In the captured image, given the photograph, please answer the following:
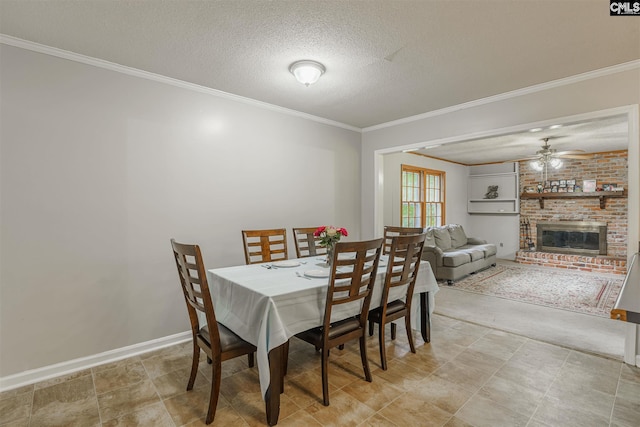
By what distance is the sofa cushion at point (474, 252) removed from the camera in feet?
19.2

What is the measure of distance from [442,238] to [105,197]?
17.4 feet

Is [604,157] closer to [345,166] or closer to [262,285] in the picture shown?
[345,166]

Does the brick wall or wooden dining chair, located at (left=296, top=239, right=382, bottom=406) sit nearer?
wooden dining chair, located at (left=296, top=239, right=382, bottom=406)

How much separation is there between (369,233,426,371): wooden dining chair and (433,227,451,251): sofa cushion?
3.25 metres

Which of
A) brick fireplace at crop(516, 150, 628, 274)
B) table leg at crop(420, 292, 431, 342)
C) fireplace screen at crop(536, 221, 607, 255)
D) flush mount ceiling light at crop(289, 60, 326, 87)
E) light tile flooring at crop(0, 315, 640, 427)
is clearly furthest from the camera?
fireplace screen at crop(536, 221, 607, 255)

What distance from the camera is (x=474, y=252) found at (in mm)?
5953

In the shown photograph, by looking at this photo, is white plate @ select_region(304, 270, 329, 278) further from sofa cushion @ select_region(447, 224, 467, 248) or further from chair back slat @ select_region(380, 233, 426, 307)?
sofa cushion @ select_region(447, 224, 467, 248)

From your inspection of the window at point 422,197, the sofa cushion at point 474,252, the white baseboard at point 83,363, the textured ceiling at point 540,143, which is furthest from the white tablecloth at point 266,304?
the window at point 422,197

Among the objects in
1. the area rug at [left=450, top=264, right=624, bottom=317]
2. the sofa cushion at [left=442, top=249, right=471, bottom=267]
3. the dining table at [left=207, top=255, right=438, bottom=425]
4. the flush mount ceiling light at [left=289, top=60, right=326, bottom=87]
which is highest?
the flush mount ceiling light at [left=289, top=60, right=326, bottom=87]

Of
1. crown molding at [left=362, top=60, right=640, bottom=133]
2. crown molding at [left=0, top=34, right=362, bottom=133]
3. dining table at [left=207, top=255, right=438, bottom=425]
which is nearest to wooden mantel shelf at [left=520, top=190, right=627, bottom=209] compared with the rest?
crown molding at [left=362, top=60, right=640, bottom=133]

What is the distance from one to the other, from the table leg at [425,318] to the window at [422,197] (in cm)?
340

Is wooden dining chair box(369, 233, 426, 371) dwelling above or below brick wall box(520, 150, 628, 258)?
below

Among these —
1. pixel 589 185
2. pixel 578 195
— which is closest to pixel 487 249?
pixel 578 195

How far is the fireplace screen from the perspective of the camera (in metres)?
6.69
